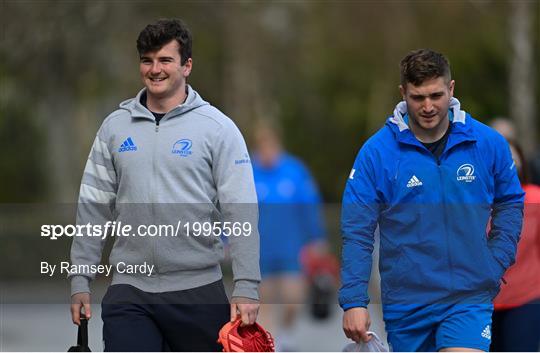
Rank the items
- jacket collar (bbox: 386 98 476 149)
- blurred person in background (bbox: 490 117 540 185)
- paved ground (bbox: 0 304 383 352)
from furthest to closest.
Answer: paved ground (bbox: 0 304 383 352), blurred person in background (bbox: 490 117 540 185), jacket collar (bbox: 386 98 476 149)

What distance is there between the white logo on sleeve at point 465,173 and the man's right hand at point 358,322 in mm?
723

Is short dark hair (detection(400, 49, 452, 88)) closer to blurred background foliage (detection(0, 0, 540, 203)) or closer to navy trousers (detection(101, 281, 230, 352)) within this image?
navy trousers (detection(101, 281, 230, 352))

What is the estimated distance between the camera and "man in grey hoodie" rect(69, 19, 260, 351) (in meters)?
5.71

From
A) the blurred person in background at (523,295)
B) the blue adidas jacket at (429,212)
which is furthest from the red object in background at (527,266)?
the blue adidas jacket at (429,212)

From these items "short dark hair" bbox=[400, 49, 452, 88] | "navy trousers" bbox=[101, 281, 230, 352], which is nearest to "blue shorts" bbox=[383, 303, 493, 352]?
"navy trousers" bbox=[101, 281, 230, 352]

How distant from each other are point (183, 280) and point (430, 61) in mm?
1473

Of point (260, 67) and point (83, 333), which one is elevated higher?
point (260, 67)

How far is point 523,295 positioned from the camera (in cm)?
674

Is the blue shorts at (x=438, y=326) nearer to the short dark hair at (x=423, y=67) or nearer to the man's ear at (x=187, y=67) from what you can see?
the short dark hair at (x=423, y=67)

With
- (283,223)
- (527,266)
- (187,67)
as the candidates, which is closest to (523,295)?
(527,266)

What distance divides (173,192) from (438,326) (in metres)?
1.32

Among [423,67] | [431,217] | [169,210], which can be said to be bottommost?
[431,217]

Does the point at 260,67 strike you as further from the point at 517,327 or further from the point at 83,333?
the point at 83,333

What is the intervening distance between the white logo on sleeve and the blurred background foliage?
13.2 metres
